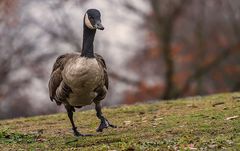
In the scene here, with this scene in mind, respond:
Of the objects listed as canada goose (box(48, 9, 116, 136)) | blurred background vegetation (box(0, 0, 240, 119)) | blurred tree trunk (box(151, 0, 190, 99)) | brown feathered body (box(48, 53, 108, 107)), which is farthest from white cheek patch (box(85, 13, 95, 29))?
blurred tree trunk (box(151, 0, 190, 99))

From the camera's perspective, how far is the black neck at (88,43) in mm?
10619

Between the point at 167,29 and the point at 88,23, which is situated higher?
the point at 167,29

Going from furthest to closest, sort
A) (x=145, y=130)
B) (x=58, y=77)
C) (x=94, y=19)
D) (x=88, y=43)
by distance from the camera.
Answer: (x=145, y=130) → (x=58, y=77) → (x=88, y=43) → (x=94, y=19)

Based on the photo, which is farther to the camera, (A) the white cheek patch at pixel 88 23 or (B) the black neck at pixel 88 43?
(A) the white cheek patch at pixel 88 23

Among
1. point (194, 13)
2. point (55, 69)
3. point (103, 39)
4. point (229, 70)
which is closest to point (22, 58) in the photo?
point (103, 39)

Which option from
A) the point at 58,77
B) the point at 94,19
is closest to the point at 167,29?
the point at 58,77

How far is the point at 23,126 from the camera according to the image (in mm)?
13969

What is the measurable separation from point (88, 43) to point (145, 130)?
1.81 meters

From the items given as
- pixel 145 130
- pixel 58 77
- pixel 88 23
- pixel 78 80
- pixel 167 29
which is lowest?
pixel 145 130

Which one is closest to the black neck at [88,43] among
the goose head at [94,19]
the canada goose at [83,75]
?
the canada goose at [83,75]

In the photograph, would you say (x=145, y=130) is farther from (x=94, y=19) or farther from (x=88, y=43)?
(x=94, y=19)

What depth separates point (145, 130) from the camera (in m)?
11.5

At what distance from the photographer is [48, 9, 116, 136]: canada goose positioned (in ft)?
34.3

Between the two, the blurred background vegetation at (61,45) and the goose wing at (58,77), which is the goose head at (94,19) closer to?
the goose wing at (58,77)
